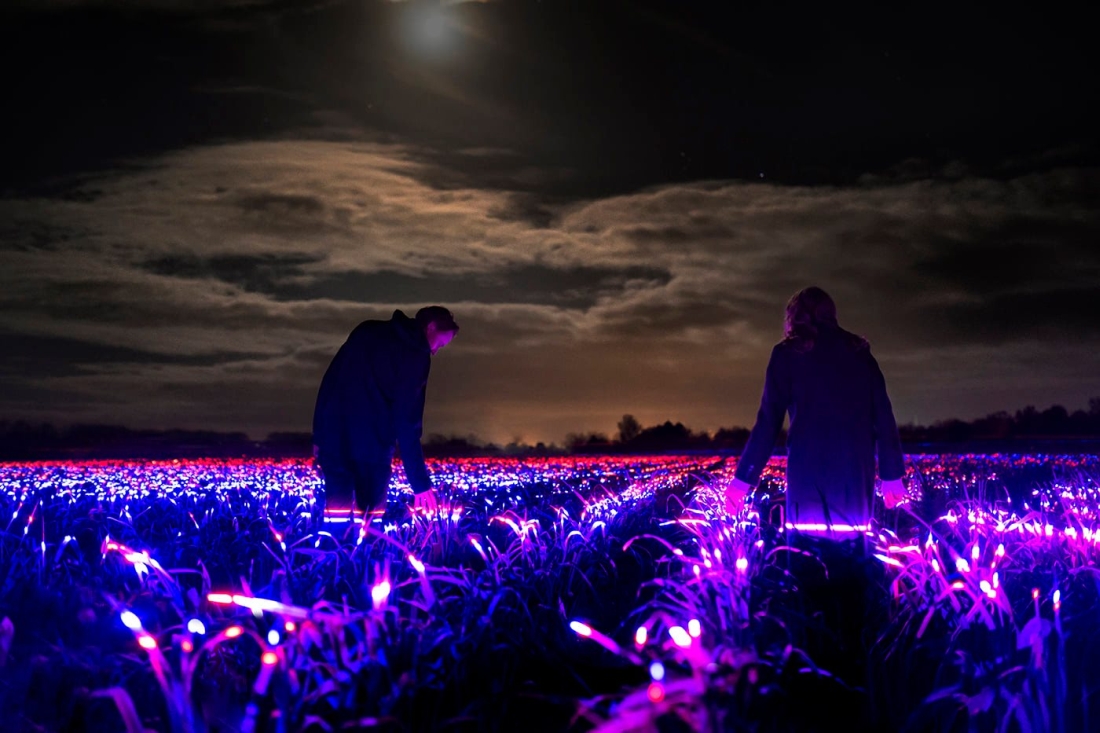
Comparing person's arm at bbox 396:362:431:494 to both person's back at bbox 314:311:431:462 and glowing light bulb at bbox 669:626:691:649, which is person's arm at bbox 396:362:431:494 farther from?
glowing light bulb at bbox 669:626:691:649

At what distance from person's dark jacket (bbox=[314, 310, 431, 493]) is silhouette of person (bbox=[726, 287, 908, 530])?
2409mm

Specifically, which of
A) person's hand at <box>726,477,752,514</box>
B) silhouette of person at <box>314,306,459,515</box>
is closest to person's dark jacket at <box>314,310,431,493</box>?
silhouette of person at <box>314,306,459,515</box>

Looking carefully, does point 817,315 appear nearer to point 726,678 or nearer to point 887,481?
point 887,481

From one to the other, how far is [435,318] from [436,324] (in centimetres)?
4

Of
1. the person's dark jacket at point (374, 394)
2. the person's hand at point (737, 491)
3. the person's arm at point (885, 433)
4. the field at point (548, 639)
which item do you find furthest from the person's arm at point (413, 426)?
the person's arm at point (885, 433)

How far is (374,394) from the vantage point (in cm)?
764

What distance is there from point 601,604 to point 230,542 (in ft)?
9.69

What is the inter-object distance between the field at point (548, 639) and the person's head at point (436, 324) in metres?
1.25

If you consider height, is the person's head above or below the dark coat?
above

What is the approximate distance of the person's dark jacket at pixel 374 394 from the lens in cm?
759

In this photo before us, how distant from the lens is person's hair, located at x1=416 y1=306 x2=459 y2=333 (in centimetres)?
750

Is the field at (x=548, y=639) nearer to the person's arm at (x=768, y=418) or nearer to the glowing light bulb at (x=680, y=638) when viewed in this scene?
the glowing light bulb at (x=680, y=638)

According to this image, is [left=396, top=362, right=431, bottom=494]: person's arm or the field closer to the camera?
the field

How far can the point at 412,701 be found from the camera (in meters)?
4.04
